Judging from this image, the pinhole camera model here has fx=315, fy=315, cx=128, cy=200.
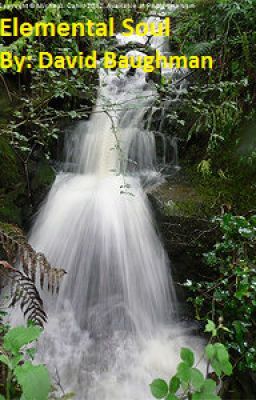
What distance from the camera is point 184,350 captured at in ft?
4.49

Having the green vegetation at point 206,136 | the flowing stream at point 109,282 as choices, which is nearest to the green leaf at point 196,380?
the green vegetation at point 206,136

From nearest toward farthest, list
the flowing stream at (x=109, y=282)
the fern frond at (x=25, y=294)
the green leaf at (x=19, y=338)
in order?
the green leaf at (x=19, y=338) → the fern frond at (x=25, y=294) → the flowing stream at (x=109, y=282)

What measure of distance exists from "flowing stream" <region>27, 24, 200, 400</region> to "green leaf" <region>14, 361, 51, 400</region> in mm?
1656

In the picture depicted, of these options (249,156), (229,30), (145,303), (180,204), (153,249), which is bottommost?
(145,303)

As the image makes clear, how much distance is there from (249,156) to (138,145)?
168 centimetres

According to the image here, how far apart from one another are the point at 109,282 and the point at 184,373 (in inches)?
84.1

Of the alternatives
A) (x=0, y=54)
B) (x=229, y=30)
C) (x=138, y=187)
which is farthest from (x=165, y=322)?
(x=229, y=30)

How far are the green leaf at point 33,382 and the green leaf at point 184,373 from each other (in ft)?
1.77

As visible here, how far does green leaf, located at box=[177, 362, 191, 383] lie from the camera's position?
1312 mm

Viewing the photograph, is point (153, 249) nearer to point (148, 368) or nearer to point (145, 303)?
point (145, 303)

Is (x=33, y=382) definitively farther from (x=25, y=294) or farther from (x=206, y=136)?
(x=206, y=136)

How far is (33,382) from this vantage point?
1145mm

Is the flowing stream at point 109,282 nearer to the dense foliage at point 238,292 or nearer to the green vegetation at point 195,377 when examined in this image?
the dense foliage at point 238,292

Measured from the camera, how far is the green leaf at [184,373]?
1.31 m
